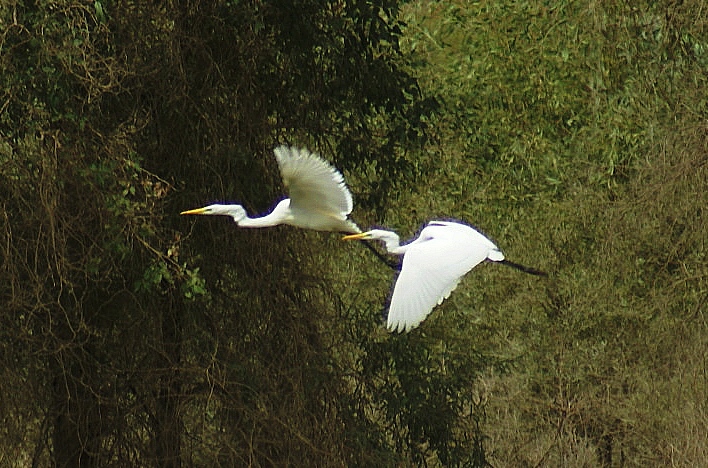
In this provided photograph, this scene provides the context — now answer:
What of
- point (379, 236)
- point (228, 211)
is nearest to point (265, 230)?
point (228, 211)

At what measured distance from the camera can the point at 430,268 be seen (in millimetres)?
4965

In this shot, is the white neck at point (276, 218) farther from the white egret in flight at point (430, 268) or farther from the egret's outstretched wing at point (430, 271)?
the egret's outstretched wing at point (430, 271)

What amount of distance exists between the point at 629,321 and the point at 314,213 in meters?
4.34

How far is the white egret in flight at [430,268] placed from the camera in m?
4.74

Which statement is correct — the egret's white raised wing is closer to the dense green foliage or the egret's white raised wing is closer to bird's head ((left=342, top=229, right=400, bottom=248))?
bird's head ((left=342, top=229, right=400, bottom=248))

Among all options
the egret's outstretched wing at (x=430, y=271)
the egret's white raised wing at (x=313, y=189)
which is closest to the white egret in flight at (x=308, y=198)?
the egret's white raised wing at (x=313, y=189)

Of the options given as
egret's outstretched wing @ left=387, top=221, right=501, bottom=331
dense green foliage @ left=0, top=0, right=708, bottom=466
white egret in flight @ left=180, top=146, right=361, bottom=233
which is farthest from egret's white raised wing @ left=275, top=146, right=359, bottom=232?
dense green foliage @ left=0, top=0, right=708, bottom=466

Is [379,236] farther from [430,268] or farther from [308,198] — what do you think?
[430,268]

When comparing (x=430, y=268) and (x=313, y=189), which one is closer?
(x=430, y=268)

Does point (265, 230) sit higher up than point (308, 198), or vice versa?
point (308, 198)

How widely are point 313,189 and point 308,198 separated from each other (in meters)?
0.07

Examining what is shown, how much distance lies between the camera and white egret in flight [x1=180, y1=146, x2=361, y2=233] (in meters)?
5.38

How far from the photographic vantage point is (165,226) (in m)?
6.29

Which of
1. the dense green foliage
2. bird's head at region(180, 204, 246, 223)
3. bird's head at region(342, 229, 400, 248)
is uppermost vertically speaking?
bird's head at region(342, 229, 400, 248)
